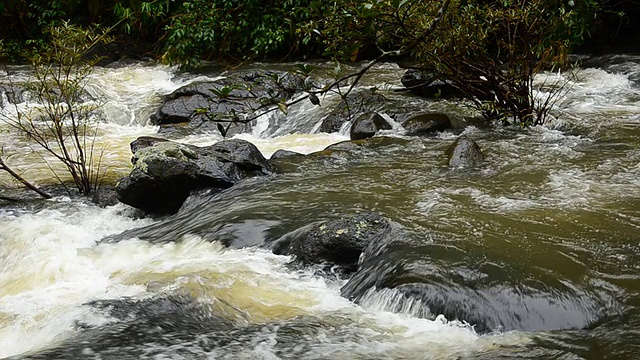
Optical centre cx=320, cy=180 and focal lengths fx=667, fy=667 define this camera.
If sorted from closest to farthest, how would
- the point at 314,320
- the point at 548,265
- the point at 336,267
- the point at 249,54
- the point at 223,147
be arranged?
the point at 314,320 < the point at 548,265 < the point at 336,267 < the point at 223,147 < the point at 249,54

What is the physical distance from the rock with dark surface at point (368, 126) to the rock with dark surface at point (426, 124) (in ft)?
0.99

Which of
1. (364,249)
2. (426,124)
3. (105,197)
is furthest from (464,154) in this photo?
(105,197)

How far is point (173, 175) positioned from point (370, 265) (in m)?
2.87

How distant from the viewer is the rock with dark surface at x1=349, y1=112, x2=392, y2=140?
8891 millimetres

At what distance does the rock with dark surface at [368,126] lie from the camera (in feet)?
29.2

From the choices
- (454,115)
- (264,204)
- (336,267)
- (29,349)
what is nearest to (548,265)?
(336,267)

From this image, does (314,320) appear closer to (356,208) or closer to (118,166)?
(356,208)

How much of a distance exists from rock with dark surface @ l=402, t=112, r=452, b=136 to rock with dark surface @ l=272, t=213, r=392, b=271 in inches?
158

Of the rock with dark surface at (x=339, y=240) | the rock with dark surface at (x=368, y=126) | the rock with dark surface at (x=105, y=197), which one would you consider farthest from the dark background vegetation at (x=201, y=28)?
the rock with dark surface at (x=339, y=240)

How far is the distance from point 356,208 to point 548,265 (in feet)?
5.95

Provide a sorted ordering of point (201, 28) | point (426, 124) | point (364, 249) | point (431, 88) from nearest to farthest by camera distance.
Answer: point (364, 249) → point (426, 124) → point (431, 88) → point (201, 28)

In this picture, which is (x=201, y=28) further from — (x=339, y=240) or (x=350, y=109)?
(x=339, y=240)

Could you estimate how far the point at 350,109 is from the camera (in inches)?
385

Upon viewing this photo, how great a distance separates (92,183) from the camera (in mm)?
7652
